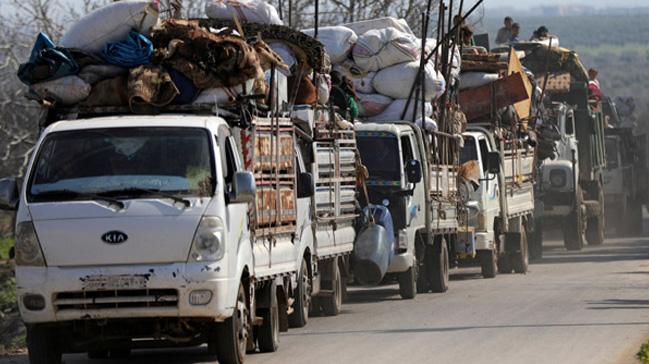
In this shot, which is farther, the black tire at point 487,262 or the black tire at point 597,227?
the black tire at point 597,227

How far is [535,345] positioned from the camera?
1401 cm

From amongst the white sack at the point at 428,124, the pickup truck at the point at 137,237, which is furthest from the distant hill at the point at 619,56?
the pickup truck at the point at 137,237

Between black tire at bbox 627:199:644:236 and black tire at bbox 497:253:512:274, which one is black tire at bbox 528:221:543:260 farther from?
black tire at bbox 627:199:644:236

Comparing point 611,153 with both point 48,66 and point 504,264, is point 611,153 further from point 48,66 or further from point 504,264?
point 48,66

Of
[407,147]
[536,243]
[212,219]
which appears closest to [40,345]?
[212,219]

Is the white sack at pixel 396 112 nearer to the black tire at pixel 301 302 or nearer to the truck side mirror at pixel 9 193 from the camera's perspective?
the black tire at pixel 301 302

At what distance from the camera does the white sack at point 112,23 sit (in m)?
14.1

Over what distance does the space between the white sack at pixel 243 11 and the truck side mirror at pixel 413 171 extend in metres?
3.56

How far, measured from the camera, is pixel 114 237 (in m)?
11.9

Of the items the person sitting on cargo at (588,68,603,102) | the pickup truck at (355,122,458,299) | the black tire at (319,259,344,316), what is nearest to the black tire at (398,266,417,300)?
the pickup truck at (355,122,458,299)

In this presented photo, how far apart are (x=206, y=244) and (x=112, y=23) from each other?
2.89 metres

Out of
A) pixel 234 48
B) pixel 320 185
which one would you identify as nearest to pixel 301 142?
pixel 320 185

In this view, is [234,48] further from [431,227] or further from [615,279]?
[615,279]

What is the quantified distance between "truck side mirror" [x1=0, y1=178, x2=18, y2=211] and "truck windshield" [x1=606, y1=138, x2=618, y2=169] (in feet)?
89.5
